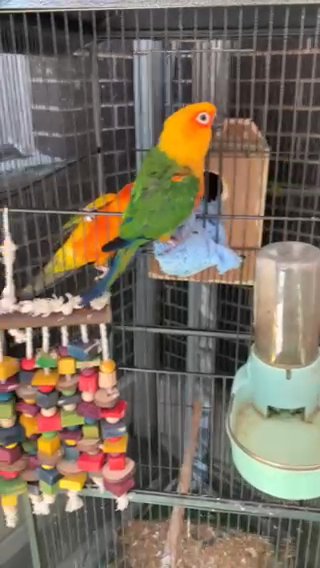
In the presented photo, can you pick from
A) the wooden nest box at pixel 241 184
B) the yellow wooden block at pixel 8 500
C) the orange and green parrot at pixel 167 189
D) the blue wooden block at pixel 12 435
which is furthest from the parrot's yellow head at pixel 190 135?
the yellow wooden block at pixel 8 500

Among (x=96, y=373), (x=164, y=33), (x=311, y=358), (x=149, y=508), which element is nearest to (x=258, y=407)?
(x=311, y=358)

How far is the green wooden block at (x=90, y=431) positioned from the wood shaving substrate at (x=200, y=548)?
469mm

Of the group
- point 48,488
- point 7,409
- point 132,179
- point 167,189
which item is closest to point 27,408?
point 7,409

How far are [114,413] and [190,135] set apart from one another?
1.22ft

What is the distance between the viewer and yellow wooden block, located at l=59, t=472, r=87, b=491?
2.61 ft

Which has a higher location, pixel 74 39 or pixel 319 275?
pixel 74 39

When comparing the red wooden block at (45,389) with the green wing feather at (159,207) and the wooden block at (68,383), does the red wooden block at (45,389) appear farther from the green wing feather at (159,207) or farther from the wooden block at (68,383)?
the green wing feather at (159,207)

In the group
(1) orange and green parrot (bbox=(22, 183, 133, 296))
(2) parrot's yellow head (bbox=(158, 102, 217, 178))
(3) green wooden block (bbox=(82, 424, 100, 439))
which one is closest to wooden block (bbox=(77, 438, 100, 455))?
(3) green wooden block (bbox=(82, 424, 100, 439))

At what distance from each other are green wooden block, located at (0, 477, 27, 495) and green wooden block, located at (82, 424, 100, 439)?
13 centimetres

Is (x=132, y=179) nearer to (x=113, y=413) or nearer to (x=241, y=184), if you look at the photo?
(x=241, y=184)

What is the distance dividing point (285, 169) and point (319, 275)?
2.12 ft

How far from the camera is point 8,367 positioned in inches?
29.3

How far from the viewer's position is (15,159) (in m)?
0.92

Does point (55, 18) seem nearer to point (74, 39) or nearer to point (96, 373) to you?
point (74, 39)
